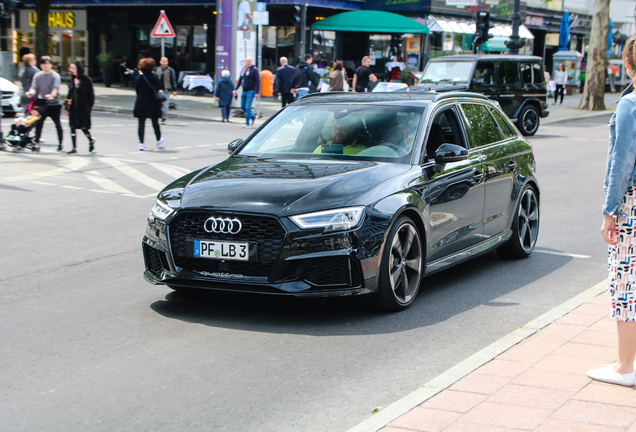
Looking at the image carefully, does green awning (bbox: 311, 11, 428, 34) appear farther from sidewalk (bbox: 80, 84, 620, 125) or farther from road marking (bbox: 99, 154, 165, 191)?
road marking (bbox: 99, 154, 165, 191)

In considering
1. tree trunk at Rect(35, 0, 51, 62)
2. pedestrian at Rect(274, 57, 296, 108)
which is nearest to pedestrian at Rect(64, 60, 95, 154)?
pedestrian at Rect(274, 57, 296, 108)

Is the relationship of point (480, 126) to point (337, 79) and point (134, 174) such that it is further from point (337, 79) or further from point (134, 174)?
point (337, 79)

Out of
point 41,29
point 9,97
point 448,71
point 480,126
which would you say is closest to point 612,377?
point 480,126

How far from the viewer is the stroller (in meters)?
15.9

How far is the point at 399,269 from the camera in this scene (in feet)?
18.8

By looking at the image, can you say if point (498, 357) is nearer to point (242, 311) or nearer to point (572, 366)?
point (572, 366)

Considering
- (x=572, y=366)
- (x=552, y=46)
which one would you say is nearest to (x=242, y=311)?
(x=572, y=366)

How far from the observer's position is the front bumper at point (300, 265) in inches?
207

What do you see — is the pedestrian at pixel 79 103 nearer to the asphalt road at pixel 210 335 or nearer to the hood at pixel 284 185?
the asphalt road at pixel 210 335

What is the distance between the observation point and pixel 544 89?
23406mm

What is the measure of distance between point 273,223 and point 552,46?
2011 inches

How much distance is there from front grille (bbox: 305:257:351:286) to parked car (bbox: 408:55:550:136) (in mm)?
16453

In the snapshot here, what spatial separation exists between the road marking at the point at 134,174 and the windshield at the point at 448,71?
400 inches

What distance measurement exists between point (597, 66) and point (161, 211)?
32922mm
